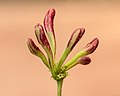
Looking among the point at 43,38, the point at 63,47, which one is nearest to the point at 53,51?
the point at 43,38

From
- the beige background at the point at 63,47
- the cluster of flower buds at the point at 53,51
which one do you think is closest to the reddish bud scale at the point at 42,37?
the cluster of flower buds at the point at 53,51

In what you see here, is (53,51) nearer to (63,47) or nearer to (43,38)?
(43,38)

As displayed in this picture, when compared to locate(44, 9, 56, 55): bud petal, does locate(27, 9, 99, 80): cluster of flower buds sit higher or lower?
lower

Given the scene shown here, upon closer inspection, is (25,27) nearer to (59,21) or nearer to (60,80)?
(59,21)

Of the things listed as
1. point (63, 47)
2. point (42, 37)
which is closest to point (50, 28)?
point (42, 37)

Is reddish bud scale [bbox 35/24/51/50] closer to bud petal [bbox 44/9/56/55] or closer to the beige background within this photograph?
bud petal [bbox 44/9/56/55]

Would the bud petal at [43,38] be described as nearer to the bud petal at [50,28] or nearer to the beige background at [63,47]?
the bud petal at [50,28]

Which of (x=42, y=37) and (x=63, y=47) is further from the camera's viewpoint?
(x=63, y=47)

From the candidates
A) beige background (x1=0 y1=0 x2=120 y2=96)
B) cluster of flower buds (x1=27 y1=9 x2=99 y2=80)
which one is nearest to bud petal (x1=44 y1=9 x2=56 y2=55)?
cluster of flower buds (x1=27 y1=9 x2=99 y2=80)

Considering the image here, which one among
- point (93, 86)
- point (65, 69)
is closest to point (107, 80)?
point (93, 86)
